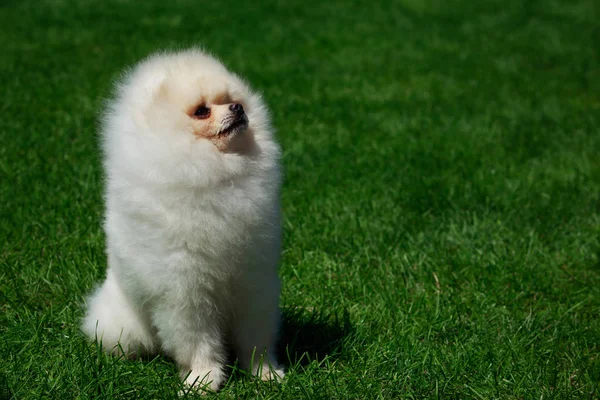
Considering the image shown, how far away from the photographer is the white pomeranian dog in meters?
2.44

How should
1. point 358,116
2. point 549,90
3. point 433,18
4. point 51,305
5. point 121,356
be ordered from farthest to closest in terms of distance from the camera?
point 433,18 → point 549,90 → point 358,116 → point 51,305 → point 121,356

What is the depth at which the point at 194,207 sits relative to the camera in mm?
2439

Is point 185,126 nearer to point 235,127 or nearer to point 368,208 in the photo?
point 235,127

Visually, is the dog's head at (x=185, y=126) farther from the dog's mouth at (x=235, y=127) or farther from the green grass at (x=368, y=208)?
the green grass at (x=368, y=208)

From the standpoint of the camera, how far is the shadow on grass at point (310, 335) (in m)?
2.99

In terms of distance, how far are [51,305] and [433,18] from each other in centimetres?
920

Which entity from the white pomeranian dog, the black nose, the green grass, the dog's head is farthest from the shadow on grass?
the black nose

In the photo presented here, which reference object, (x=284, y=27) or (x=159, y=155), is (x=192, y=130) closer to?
(x=159, y=155)

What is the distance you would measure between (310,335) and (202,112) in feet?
4.02

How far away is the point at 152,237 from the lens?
2447 millimetres

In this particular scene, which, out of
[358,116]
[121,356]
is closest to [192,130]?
[121,356]

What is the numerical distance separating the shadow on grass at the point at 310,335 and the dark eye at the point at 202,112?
1.06 meters

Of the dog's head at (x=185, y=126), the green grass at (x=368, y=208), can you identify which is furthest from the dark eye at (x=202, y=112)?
the green grass at (x=368, y=208)

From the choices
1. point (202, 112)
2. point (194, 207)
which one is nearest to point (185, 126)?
point (202, 112)
